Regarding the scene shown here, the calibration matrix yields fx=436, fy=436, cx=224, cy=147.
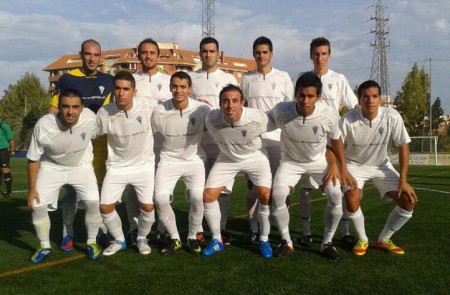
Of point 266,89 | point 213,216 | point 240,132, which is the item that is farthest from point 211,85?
point 213,216

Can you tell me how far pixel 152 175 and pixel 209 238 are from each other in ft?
4.29

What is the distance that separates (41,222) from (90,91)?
5.92 ft

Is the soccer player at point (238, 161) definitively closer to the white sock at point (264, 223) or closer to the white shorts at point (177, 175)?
the white sock at point (264, 223)

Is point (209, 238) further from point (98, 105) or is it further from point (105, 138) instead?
point (98, 105)

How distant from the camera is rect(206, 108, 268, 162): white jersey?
520 centimetres

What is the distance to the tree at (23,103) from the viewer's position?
44062 millimetres

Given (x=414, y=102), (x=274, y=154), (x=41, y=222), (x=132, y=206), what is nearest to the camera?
(x=41, y=222)

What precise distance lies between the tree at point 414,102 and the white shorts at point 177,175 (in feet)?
111

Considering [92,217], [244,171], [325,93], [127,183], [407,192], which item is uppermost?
[325,93]

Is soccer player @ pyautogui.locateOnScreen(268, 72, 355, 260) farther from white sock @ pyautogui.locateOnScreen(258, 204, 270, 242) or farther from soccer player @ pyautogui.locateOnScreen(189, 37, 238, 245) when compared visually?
soccer player @ pyautogui.locateOnScreen(189, 37, 238, 245)

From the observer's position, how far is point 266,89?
5.88m

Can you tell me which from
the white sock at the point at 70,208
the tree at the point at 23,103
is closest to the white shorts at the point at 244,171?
the white sock at the point at 70,208

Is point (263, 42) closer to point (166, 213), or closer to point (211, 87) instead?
point (211, 87)

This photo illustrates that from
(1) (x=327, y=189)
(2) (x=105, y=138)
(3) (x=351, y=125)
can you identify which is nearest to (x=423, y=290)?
(1) (x=327, y=189)
